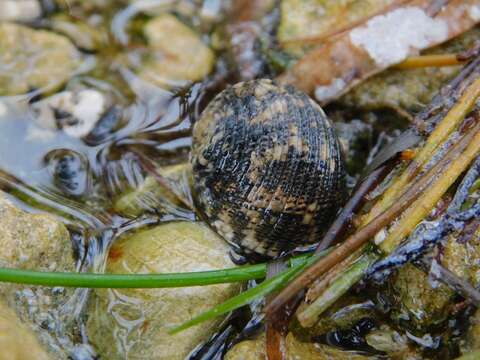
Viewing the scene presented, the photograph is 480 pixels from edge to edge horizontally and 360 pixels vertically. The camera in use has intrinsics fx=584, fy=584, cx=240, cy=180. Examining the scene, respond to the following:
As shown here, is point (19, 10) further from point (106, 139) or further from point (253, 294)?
point (253, 294)

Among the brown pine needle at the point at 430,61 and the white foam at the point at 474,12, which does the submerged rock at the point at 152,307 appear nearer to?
the brown pine needle at the point at 430,61

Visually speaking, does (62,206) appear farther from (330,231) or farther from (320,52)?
(320,52)

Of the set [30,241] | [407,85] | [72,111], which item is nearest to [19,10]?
[72,111]

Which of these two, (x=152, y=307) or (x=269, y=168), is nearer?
(x=152, y=307)

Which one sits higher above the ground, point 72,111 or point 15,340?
point 72,111

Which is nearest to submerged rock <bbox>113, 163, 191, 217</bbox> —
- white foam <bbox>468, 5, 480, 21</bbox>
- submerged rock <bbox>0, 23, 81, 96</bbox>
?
submerged rock <bbox>0, 23, 81, 96</bbox>

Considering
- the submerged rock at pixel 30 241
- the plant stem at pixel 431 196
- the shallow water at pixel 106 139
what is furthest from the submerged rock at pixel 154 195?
the plant stem at pixel 431 196
